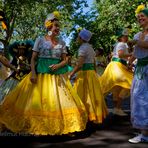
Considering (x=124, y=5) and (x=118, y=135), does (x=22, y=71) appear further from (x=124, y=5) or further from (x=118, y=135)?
(x=124, y=5)

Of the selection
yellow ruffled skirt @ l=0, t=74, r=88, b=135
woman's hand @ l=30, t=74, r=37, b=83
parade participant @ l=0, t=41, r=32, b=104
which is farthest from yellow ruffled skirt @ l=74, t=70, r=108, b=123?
parade participant @ l=0, t=41, r=32, b=104

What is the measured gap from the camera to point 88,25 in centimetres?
3659

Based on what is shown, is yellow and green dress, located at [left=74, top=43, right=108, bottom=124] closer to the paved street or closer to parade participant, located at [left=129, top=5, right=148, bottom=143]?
the paved street

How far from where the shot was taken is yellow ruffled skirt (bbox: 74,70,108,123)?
7.81 meters

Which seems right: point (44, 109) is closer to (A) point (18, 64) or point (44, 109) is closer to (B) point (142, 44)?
(B) point (142, 44)

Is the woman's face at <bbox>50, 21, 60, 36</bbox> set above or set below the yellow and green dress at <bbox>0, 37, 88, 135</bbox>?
above

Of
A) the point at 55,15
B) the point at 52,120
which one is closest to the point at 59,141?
the point at 52,120

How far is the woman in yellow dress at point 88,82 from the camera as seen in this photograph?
780cm

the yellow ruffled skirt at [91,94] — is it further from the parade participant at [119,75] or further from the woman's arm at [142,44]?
the woman's arm at [142,44]

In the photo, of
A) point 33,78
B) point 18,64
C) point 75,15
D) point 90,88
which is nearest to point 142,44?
point 33,78

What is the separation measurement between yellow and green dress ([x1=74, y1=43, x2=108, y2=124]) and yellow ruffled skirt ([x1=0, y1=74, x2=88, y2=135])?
1019 mm

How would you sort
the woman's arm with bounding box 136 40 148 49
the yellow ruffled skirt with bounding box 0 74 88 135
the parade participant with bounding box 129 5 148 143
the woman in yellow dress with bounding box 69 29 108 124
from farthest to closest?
the woman in yellow dress with bounding box 69 29 108 124, the yellow ruffled skirt with bounding box 0 74 88 135, the parade participant with bounding box 129 5 148 143, the woman's arm with bounding box 136 40 148 49

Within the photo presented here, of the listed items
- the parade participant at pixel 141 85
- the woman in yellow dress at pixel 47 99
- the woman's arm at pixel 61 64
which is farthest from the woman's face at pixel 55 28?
the parade participant at pixel 141 85

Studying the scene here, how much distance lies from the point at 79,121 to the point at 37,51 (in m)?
1.36
